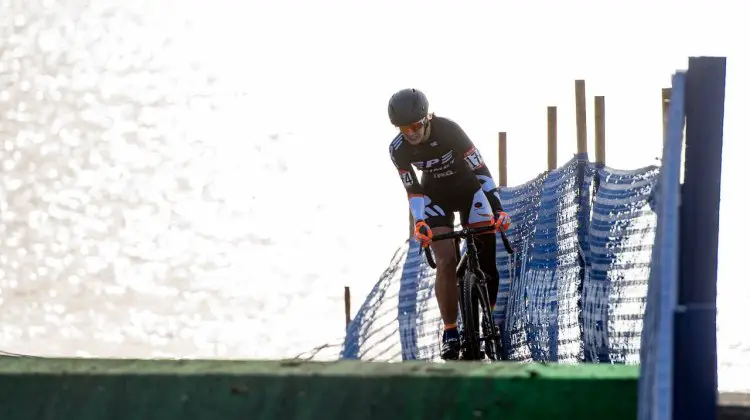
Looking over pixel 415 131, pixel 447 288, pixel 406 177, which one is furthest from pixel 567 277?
pixel 415 131

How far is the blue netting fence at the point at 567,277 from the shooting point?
10844mm

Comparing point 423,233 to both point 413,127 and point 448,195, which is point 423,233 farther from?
point 413,127

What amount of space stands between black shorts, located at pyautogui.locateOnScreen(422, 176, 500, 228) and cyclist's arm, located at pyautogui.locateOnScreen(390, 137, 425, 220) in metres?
0.07

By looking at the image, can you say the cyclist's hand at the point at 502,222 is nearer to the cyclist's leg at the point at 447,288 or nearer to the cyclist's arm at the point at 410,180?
the cyclist's leg at the point at 447,288

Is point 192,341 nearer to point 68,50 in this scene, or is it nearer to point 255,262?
point 255,262

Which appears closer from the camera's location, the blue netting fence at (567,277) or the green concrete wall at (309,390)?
the green concrete wall at (309,390)

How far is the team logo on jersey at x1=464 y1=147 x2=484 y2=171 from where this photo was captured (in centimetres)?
1170

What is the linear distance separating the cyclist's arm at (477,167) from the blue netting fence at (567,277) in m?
0.75

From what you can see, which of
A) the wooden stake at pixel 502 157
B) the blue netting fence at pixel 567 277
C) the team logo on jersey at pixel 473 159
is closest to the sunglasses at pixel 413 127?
the team logo on jersey at pixel 473 159

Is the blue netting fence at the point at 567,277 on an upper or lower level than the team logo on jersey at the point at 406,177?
lower

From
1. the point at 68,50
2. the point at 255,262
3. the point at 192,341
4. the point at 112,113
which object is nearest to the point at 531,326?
the point at 192,341

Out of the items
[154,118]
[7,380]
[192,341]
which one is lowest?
[192,341]

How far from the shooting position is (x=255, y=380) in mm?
5895

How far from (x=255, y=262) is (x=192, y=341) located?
20008mm
